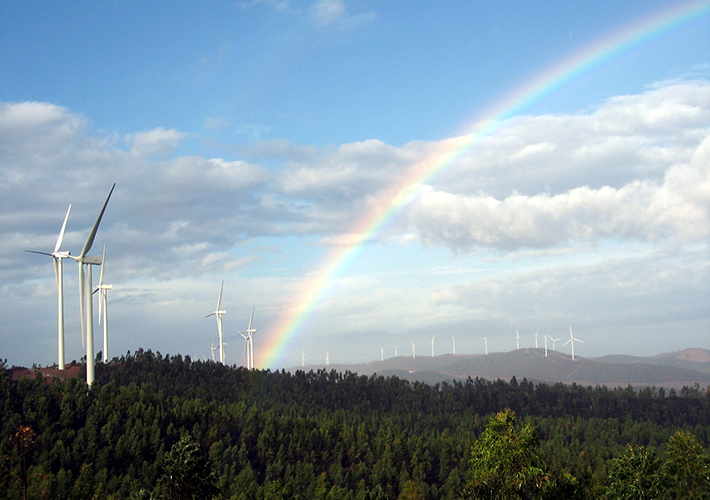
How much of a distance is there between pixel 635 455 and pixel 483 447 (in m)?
36.7

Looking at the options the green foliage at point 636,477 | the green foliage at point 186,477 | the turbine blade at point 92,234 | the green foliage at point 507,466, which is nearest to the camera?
the green foliage at point 186,477

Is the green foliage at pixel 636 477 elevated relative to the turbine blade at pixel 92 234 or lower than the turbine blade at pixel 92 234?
lower

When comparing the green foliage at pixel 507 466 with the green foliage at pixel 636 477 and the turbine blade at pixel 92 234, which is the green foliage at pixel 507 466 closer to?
the green foliage at pixel 636 477

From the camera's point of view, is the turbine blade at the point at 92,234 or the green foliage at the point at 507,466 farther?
the turbine blade at the point at 92,234

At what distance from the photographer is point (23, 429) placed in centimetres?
→ 6906

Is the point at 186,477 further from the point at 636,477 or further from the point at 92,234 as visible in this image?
the point at 92,234

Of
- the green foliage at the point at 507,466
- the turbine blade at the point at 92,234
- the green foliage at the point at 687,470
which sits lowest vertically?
the green foliage at the point at 687,470

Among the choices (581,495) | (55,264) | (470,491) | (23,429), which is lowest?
(581,495)

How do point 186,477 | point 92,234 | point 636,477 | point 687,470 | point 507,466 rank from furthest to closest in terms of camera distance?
1. point 92,234
2. point 687,470
3. point 636,477
4. point 507,466
5. point 186,477

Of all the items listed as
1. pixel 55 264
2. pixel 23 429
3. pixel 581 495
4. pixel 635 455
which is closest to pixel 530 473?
pixel 581 495

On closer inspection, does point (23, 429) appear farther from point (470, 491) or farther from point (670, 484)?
point (670, 484)

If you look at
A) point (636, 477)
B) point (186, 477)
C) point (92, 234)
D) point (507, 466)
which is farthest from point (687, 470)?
point (92, 234)

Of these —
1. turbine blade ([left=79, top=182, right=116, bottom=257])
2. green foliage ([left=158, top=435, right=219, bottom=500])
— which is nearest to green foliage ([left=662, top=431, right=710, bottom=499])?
green foliage ([left=158, top=435, right=219, bottom=500])

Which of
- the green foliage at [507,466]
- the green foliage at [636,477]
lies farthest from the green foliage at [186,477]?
the green foliage at [636,477]
